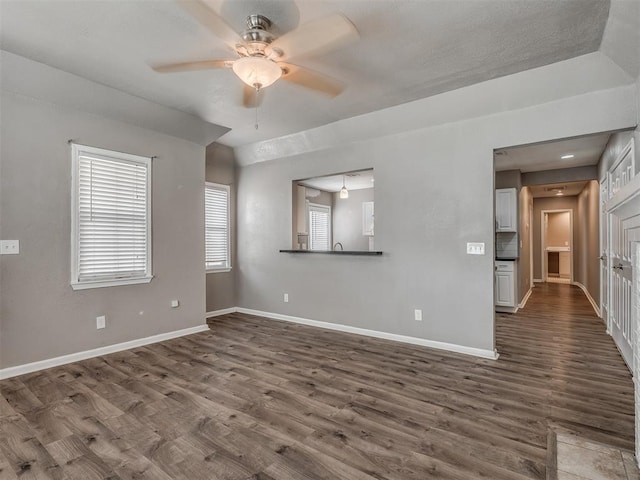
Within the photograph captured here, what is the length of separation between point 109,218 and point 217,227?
198 centimetres

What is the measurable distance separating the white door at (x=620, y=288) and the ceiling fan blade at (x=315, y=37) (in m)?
2.94

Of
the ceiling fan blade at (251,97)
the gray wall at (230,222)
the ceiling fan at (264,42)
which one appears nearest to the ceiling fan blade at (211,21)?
the ceiling fan at (264,42)

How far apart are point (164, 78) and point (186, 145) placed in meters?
1.40

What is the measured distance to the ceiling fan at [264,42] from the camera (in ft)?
6.86

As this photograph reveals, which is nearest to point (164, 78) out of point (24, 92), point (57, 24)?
point (57, 24)

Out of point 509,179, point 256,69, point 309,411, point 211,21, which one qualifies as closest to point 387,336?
point 309,411

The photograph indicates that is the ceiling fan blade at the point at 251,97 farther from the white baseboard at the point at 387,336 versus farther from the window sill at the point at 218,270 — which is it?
the white baseboard at the point at 387,336

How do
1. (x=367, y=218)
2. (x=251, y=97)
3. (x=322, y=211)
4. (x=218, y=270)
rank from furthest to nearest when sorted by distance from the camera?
(x=322, y=211), (x=367, y=218), (x=218, y=270), (x=251, y=97)

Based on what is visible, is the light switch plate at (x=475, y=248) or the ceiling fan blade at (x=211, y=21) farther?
the light switch plate at (x=475, y=248)

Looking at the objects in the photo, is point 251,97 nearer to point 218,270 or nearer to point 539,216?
point 218,270

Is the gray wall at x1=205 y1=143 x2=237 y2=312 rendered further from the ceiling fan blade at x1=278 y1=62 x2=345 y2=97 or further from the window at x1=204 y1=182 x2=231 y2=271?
the ceiling fan blade at x1=278 y1=62 x2=345 y2=97

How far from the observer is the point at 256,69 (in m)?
2.35

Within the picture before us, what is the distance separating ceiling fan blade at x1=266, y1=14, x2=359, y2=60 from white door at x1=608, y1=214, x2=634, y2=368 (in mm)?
2938

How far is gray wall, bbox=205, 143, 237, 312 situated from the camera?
560 centimetres
